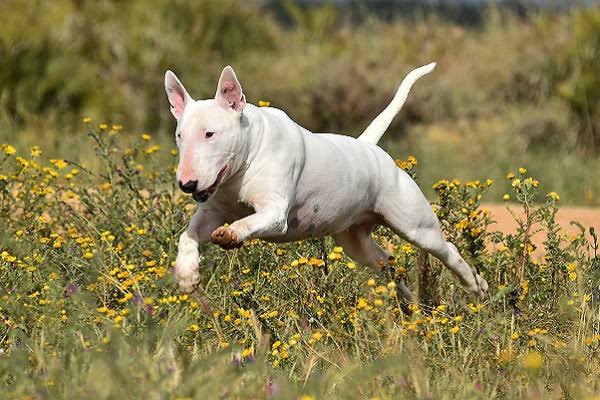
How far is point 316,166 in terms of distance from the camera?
5855 millimetres

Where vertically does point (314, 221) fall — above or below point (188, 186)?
below

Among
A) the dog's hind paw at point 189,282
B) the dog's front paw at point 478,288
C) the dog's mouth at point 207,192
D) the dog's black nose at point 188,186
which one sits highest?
the dog's black nose at point 188,186

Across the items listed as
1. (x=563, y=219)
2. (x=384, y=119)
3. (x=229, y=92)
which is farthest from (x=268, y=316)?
(x=563, y=219)

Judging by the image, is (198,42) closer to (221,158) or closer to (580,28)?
(580,28)

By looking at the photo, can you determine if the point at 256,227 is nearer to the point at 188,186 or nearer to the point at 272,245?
the point at 188,186

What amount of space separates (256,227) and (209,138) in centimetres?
44

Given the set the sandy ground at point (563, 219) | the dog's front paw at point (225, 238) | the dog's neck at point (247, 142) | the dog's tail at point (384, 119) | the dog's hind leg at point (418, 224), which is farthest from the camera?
the sandy ground at point (563, 219)

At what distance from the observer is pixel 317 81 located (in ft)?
55.1

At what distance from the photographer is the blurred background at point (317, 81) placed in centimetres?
1383

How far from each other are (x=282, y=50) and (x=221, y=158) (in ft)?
47.8

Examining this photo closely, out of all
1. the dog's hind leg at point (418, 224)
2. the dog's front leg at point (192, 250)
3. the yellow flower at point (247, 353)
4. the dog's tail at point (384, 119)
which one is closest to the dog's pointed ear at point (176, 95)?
the dog's front leg at point (192, 250)

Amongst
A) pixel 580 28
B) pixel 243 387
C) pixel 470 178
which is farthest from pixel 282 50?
pixel 243 387

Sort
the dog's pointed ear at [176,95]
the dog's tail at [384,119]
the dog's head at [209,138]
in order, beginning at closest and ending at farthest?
the dog's head at [209,138], the dog's pointed ear at [176,95], the dog's tail at [384,119]

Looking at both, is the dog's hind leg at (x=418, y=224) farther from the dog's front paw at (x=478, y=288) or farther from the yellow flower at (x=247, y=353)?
the yellow flower at (x=247, y=353)
